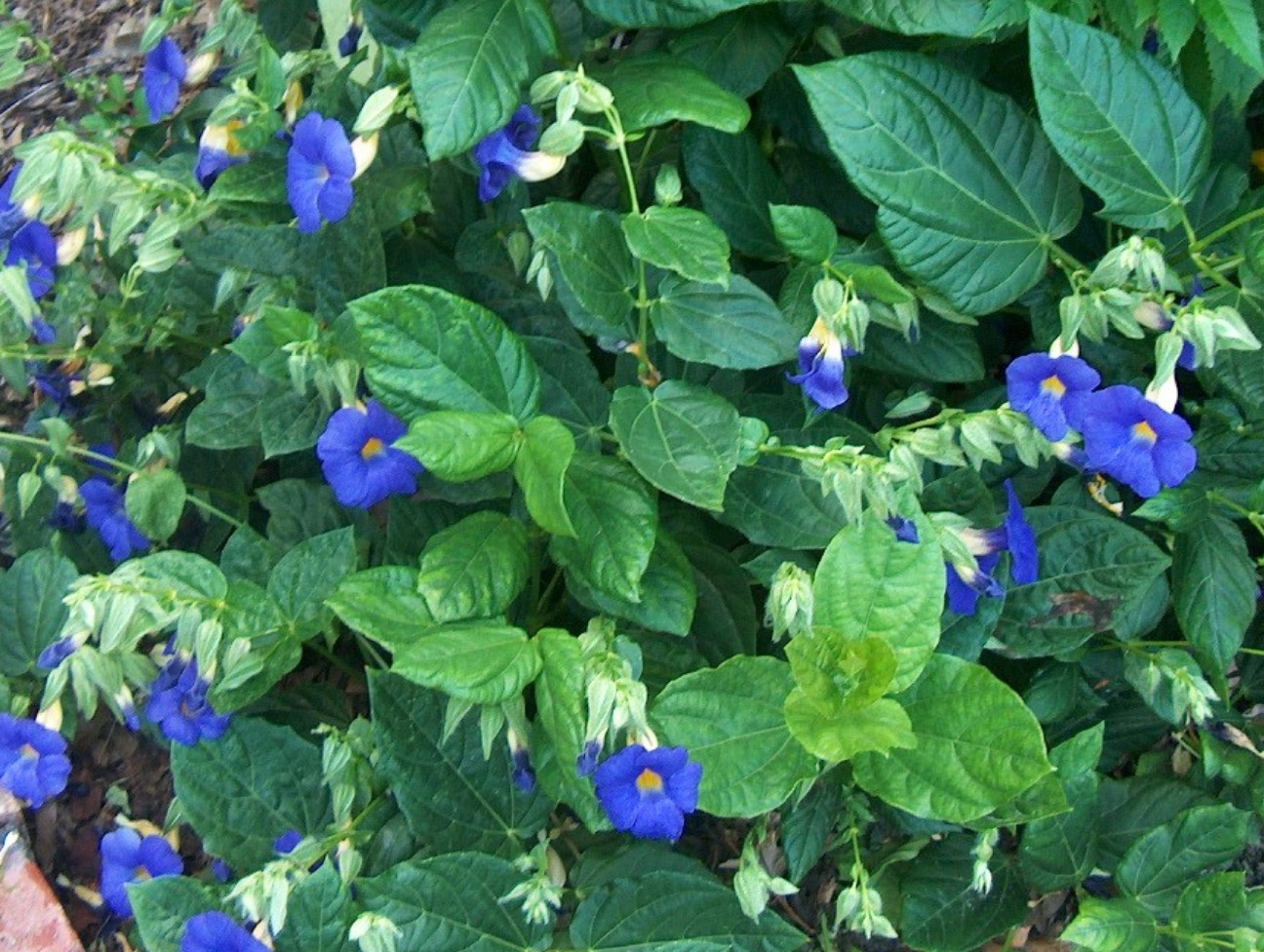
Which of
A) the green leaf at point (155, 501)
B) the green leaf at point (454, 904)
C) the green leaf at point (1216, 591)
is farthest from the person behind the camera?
the green leaf at point (155, 501)

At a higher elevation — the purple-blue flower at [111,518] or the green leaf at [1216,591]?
the purple-blue flower at [111,518]

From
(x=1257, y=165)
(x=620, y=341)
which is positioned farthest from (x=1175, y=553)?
(x=620, y=341)

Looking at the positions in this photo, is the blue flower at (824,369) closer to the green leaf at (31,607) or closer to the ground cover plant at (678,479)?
the ground cover plant at (678,479)

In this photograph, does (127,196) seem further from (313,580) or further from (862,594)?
(862,594)

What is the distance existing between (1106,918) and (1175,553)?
488 mm

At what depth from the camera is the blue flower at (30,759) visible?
166 centimetres

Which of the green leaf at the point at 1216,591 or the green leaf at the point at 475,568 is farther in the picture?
the green leaf at the point at 1216,591

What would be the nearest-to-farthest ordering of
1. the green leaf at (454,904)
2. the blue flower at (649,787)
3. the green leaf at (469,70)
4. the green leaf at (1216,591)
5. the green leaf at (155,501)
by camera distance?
the blue flower at (649,787) < the green leaf at (469,70) < the green leaf at (454,904) < the green leaf at (1216,591) < the green leaf at (155,501)

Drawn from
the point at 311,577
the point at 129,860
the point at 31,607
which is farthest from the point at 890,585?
A: the point at 31,607

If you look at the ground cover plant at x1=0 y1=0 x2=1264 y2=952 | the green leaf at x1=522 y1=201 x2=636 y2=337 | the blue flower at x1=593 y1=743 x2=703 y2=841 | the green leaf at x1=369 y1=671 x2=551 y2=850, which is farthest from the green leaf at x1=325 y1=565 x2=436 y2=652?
the green leaf at x1=522 y1=201 x2=636 y2=337

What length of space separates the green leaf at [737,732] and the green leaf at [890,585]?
0.39ft

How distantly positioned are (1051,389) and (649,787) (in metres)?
0.64

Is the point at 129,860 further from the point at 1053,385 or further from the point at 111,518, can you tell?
the point at 1053,385

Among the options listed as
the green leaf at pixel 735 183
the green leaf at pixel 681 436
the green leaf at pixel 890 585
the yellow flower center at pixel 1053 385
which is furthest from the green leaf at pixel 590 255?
the yellow flower center at pixel 1053 385
